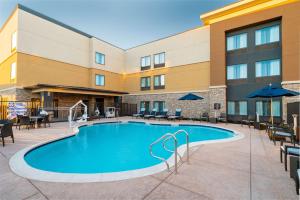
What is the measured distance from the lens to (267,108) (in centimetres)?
1364

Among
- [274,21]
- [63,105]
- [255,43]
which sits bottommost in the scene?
[63,105]

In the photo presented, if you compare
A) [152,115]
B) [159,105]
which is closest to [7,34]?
[152,115]

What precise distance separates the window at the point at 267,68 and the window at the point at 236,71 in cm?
95

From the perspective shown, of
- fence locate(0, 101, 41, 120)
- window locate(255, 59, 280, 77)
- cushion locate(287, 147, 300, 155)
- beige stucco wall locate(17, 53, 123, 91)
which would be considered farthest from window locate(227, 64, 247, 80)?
fence locate(0, 101, 41, 120)

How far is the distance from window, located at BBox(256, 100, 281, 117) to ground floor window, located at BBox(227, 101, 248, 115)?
0.98 metres

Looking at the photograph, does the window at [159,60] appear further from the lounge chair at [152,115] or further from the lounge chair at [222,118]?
the lounge chair at [222,118]

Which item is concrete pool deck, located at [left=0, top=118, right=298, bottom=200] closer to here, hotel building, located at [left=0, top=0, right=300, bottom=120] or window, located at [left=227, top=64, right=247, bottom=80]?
hotel building, located at [left=0, top=0, right=300, bottom=120]

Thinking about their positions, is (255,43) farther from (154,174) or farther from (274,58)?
(154,174)

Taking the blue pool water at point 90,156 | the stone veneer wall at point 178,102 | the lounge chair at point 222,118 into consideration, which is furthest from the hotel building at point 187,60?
the blue pool water at point 90,156

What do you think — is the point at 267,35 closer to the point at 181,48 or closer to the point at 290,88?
the point at 290,88

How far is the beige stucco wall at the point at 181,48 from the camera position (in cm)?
1778

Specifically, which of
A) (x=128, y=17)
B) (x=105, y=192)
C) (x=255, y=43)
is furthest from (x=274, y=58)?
(x=105, y=192)

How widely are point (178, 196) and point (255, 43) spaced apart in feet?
52.9

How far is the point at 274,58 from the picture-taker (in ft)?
44.3
